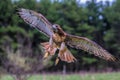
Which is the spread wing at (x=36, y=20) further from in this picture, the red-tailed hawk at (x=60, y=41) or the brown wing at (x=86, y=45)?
the brown wing at (x=86, y=45)

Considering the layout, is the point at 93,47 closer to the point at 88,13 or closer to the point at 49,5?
the point at 49,5

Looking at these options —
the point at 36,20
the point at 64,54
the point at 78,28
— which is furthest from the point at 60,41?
the point at 78,28

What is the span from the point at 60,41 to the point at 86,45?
0.94 feet

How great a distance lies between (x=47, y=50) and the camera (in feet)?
11.7

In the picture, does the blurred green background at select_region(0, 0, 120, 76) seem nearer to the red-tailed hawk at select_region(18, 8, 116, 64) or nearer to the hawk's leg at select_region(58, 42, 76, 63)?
the red-tailed hawk at select_region(18, 8, 116, 64)

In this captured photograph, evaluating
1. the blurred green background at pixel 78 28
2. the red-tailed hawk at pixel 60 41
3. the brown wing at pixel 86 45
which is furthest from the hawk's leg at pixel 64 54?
the blurred green background at pixel 78 28

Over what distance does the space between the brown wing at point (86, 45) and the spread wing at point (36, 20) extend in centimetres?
20

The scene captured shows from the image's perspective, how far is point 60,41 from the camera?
373 cm

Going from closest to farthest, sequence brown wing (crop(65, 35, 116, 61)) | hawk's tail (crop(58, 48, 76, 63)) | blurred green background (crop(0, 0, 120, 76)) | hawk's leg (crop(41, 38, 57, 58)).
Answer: hawk's leg (crop(41, 38, 57, 58)), hawk's tail (crop(58, 48, 76, 63)), brown wing (crop(65, 35, 116, 61)), blurred green background (crop(0, 0, 120, 76))

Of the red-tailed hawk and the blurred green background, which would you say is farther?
the blurred green background

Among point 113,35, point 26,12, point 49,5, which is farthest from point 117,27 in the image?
point 26,12

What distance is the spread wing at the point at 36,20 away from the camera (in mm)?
3878

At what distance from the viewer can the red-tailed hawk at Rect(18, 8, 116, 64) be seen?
3664 mm

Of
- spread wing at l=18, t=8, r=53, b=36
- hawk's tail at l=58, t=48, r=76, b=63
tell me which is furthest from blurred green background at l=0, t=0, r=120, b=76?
hawk's tail at l=58, t=48, r=76, b=63
